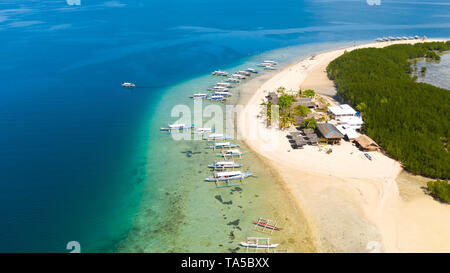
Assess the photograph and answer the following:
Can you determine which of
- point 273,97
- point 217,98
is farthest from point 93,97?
point 273,97

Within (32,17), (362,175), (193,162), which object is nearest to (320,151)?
(362,175)

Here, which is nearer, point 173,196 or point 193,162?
point 173,196

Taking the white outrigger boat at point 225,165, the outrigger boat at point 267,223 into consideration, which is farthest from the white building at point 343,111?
the outrigger boat at point 267,223

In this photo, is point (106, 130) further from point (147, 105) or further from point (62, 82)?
point (62, 82)

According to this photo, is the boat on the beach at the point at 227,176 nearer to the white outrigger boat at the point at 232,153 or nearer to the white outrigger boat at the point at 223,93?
the white outrigger boat at the point at 232,153

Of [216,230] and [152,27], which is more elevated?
[152,27]
